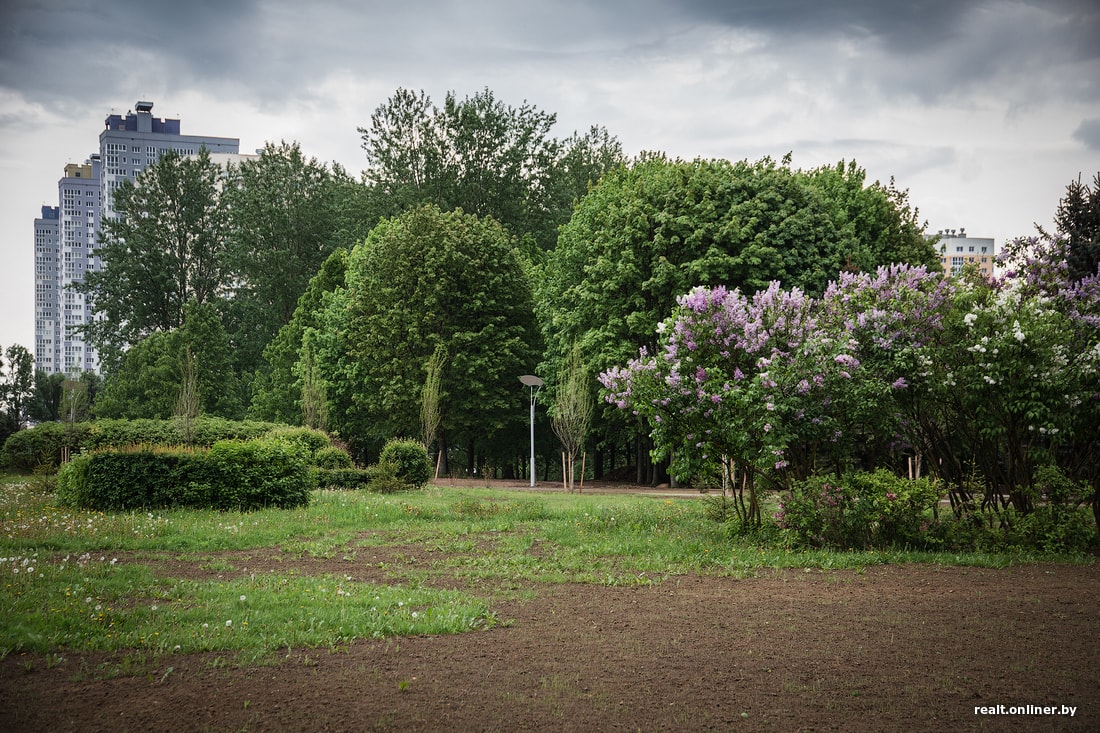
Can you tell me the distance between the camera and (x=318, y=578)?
9.12 meters

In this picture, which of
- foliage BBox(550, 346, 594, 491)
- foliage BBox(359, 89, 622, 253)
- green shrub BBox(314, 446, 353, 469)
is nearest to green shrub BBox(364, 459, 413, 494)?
green shrub BBox(314, 446, 353, 469)

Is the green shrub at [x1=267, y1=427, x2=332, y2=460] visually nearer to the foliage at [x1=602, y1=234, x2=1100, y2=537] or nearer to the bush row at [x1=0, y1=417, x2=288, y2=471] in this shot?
the bush row at [x1=0, y1=417, x2=288, y2=471]

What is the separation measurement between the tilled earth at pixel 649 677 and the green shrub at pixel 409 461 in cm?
1447

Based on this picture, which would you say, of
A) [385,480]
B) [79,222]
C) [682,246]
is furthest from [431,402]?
[79,222]

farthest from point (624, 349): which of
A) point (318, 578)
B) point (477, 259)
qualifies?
point (318, 578)

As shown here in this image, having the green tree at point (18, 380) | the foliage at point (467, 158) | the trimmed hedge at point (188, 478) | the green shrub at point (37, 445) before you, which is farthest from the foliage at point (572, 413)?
the green tree at point (18, 380)

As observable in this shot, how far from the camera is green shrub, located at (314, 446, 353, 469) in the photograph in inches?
878

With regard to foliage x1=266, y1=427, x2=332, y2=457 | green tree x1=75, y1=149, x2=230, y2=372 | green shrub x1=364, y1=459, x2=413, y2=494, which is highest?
green tree x1=75, y1=149, x2=230, y2=372

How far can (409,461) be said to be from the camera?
22.4 meters

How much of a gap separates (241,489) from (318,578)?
731 cm

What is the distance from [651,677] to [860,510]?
20.4ft

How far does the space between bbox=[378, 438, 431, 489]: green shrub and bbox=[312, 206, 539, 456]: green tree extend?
9.37m

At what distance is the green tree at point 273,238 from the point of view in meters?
49.0

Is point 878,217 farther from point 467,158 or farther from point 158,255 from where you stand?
point 158,255
